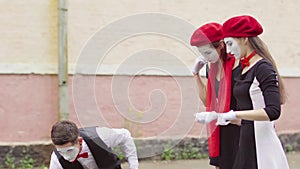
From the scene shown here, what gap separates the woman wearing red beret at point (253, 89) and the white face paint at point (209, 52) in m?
0.16

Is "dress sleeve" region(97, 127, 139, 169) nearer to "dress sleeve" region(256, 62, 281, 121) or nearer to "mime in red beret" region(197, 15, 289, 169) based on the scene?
"mime in red beret" region(197, 15, 289, 169)

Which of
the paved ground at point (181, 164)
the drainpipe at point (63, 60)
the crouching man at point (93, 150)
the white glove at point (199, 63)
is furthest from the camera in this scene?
the paved ground at point (181, 164)

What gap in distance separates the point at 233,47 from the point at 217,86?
500 mm

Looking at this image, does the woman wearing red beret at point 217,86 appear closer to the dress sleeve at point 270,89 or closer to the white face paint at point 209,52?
the white face paint at point 209,52

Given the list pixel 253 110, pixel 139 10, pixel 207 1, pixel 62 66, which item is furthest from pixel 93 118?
pixel 207 1

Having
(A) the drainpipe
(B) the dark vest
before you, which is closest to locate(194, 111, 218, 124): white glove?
(B) the dark vest

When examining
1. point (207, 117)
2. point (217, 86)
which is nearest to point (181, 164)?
point (217, 86)

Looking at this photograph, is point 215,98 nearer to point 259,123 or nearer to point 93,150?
point 259,123

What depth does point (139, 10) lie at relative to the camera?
7.31 metres

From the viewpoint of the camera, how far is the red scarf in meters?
3.36

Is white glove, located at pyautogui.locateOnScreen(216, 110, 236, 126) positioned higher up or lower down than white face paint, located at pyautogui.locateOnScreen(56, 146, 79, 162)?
higher up

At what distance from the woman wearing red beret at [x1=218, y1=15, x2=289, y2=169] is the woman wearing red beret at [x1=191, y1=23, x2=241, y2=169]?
0.50 feet

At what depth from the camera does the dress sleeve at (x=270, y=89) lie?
2.82 meters

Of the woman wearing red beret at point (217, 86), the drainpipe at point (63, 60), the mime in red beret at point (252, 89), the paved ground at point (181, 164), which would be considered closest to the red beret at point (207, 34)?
the woman wearing red beret at point (217, 86)
